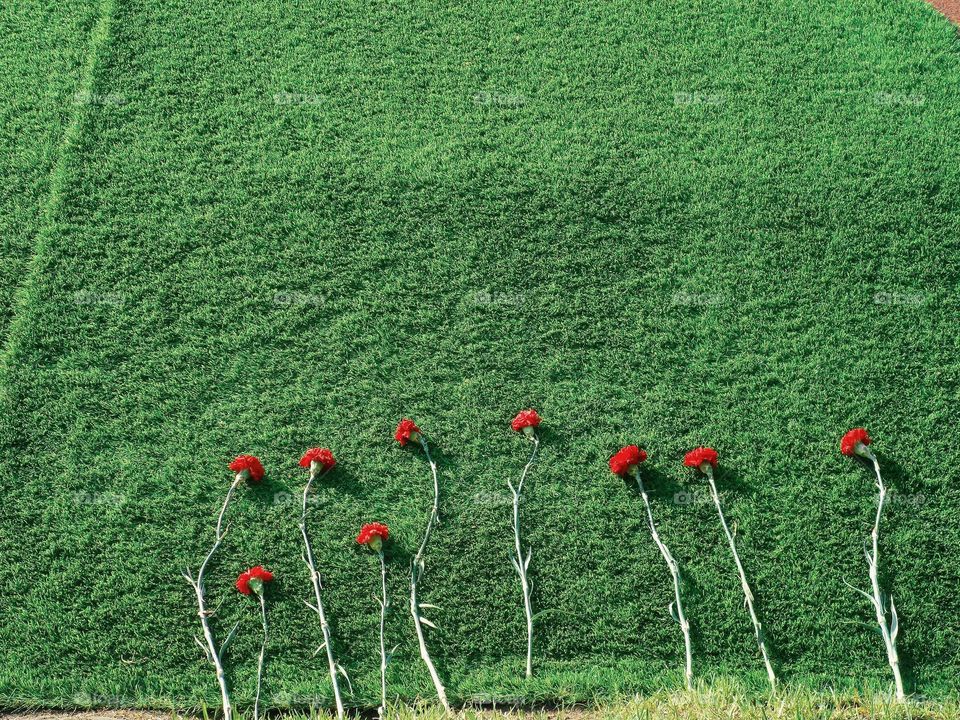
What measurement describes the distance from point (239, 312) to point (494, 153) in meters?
2.09

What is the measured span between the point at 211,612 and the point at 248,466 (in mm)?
760

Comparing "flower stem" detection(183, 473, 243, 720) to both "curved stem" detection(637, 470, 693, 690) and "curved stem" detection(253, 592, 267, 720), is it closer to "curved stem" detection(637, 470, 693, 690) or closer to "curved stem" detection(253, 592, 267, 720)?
"curved stem" detection(253, 592, 267, 720)

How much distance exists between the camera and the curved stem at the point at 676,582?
411 cm

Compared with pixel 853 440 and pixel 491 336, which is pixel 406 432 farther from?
pixel 853 440

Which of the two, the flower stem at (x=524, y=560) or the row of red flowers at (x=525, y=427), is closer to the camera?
the flower stem at (x=524, y=560)

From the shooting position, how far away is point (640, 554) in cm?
448

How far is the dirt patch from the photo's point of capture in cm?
689

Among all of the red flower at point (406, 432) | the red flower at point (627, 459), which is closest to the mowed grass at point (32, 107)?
the red flower at point (406, 432)

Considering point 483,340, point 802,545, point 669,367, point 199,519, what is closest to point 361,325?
point 483,340

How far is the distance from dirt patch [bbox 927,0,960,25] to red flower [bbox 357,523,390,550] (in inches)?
241

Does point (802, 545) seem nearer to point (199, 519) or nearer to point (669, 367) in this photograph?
point (669, 367)

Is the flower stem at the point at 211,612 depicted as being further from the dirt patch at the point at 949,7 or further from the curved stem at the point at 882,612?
the dirt patch at the point at 949,7

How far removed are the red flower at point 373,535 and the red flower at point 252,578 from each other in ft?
1.63

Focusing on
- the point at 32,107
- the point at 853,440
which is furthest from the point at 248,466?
the point at 32,107
